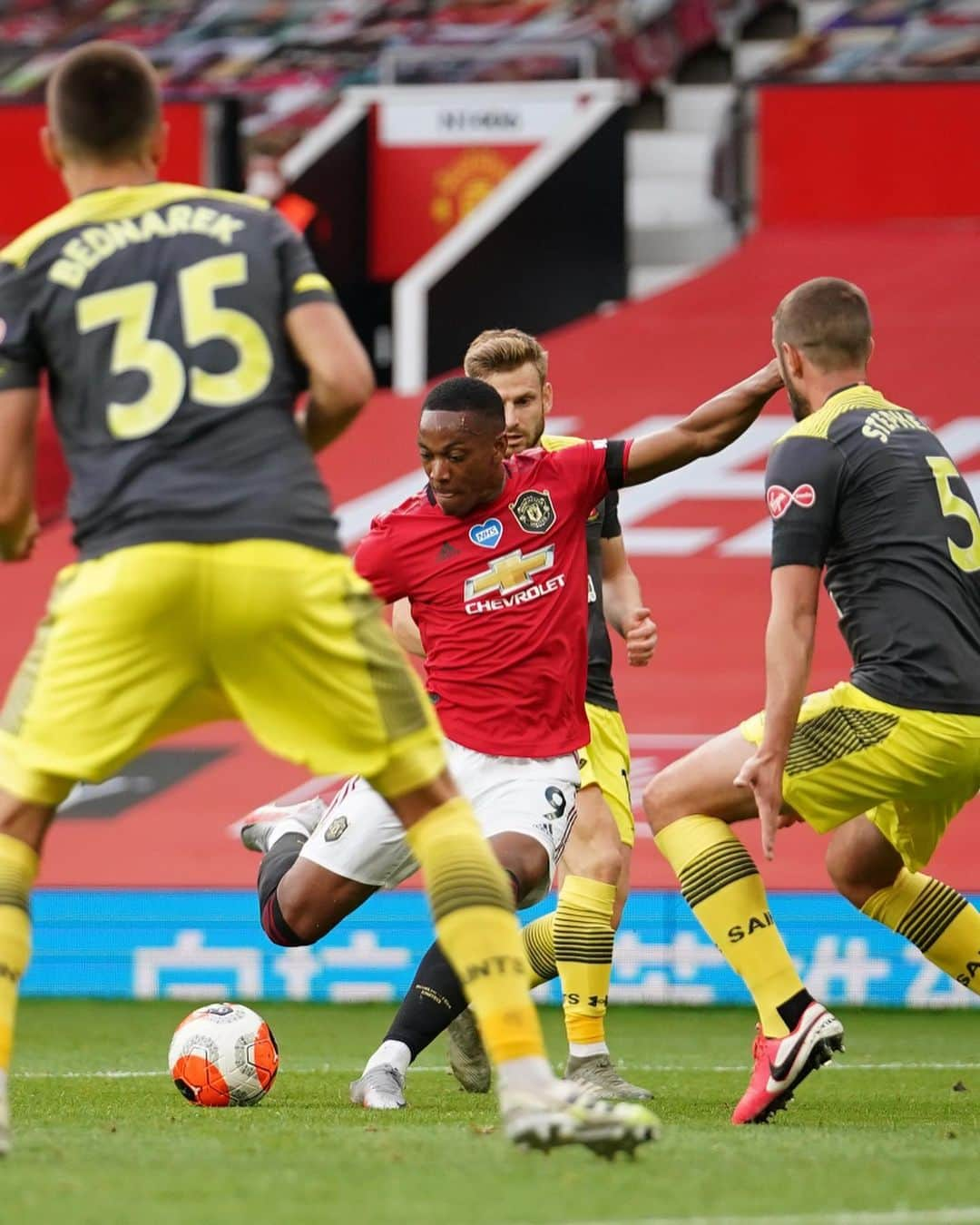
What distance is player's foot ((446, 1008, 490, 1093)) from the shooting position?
6.22 metres

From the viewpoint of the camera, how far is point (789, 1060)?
5.27m

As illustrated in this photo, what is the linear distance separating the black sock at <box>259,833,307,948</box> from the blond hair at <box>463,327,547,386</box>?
1.43m

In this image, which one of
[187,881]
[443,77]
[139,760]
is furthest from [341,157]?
[187,881]

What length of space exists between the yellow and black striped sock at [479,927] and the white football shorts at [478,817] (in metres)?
1.54

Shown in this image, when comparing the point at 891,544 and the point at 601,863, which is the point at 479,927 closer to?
the point at 891,544

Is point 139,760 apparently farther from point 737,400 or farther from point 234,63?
point 234,63

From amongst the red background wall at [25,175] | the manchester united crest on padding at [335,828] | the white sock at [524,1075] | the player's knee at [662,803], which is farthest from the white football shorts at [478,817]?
the red background wall at [25,175]

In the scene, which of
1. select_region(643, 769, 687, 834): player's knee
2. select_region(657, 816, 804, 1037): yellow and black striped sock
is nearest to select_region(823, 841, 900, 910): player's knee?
select_region(657, 816, 804, 1037): yellow and black striped sock

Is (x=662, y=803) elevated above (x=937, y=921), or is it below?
above

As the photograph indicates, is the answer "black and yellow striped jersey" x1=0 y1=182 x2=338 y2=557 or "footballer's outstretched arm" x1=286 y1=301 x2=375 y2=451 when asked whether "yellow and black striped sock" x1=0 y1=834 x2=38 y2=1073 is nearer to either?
Answer: "black and yellow striped jersey" x1=0 y1=182 x2=338 y2=557

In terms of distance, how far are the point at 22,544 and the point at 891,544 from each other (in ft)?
7.03

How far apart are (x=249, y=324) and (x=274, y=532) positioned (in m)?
0.39

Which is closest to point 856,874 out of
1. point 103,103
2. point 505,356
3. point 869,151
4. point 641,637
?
point 641,637

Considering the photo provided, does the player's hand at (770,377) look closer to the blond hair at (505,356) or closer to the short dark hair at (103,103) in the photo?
the blond hair at (505,356)
